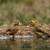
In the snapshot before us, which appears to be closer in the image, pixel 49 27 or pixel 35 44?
pixel 35 44

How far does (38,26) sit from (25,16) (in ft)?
14.5

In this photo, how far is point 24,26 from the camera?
109ft

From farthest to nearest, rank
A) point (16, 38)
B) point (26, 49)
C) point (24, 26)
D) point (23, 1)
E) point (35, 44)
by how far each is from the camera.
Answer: point (23, 1)
point (24, 26)
point (16, 38)
point (35, 44)
point (26, 49)

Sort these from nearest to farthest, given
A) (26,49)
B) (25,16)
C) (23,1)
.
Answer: (26,49) → (25,16) → (23,1)

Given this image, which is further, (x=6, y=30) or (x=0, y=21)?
(x=0, y=21)

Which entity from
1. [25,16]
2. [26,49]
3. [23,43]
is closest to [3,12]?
[25,16]

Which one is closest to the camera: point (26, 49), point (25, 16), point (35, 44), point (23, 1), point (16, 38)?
point (26, 49)

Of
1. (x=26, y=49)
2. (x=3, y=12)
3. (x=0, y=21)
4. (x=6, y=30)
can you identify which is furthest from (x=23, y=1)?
(x=26, y=49)

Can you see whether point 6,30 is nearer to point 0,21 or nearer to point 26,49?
point 0,21

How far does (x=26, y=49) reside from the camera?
23594mm

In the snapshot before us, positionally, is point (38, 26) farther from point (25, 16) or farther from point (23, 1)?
point (23, 1)

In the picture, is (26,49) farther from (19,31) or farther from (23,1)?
(23,1)

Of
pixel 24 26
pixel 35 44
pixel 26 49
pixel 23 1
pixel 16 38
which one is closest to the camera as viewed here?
pixel 26 49

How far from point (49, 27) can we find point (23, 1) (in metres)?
8.60
